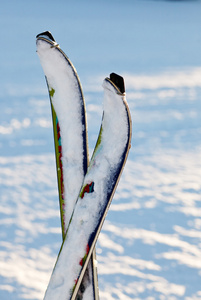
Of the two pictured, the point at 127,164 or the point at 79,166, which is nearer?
the point at 79,166

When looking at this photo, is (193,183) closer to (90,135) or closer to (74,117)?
(90,135)

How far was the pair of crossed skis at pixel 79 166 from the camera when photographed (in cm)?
100

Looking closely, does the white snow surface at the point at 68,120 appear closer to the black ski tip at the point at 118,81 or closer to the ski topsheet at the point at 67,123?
the ski topsheet at the point at 67,123

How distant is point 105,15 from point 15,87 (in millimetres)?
3377

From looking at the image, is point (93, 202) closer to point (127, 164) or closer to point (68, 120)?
point (68, 120)

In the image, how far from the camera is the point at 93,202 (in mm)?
1017

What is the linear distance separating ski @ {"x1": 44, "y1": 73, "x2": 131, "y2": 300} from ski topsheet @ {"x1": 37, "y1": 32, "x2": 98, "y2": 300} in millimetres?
50

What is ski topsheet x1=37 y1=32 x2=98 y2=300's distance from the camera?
1080mm

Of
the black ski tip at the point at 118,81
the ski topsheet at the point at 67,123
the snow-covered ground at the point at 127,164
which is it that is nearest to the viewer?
the black ski tip at the point at 118,81

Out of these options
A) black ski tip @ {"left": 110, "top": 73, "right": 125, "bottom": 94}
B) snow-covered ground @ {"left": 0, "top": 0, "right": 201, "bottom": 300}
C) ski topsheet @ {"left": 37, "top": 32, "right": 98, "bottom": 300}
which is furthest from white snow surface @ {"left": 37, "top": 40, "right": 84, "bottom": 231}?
snow-covered ground @ {"left": 0, "top": 0, "right": 201, "bottom": 300}

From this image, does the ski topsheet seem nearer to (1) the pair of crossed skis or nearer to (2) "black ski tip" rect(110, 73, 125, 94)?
(1) the pair of crossed skis

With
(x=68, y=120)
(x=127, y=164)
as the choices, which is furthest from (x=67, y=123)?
(x=127, y=164)

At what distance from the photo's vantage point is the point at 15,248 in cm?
191

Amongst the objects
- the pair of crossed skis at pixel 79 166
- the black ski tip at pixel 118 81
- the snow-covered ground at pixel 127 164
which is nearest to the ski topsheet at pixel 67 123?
the pair of crossed skis at pixel 79 166
